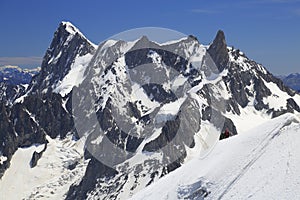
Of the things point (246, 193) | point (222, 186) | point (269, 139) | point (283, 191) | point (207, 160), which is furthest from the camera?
point (207, 160)

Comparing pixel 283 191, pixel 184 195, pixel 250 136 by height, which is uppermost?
pixel 250 136

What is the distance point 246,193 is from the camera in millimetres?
36188

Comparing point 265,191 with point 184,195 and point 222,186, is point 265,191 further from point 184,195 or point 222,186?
point 184,195

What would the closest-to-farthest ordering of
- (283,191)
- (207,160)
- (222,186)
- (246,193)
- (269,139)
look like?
(283,191) → (246,193) → (222,186) → (269,139) → (207,160)

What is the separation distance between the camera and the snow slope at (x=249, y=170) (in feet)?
117

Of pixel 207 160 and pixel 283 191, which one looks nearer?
pixel 283 191

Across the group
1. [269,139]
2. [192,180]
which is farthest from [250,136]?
[192,180]

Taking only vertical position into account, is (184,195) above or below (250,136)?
below

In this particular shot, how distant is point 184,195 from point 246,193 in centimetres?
711

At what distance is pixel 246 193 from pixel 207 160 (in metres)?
9.79

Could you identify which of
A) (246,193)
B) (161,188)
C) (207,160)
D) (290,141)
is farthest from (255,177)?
(161,188)

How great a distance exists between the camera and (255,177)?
37.6 m

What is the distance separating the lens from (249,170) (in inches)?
1534

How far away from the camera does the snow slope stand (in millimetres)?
35562
